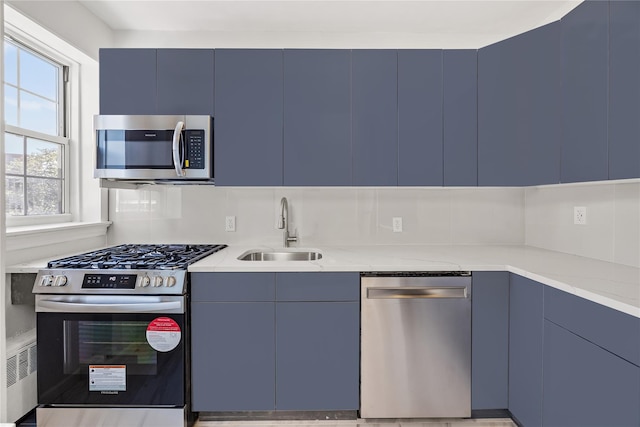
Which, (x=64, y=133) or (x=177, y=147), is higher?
(x=64, y=133)

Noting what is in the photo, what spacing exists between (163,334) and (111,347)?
11.0 inches

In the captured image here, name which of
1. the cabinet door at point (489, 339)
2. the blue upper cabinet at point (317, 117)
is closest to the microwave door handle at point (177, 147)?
the blue upper cabinet at point (317, 117)

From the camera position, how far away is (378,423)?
2.11 m

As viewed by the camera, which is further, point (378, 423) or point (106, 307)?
point (378, 423)

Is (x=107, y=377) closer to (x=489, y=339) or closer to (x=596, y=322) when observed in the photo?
(x=489, y=339)

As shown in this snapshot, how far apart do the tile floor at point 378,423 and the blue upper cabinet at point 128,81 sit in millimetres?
1900

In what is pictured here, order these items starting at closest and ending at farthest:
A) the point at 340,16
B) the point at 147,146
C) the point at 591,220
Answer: the point at 591,220 → the point at 147,146 → the point at 340,16

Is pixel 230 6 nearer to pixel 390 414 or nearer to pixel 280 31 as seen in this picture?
pixel 280 31

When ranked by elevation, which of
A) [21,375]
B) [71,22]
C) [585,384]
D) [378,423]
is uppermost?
[71,22]

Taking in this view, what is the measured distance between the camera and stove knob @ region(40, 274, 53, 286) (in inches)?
75.6

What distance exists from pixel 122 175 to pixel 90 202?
635mm

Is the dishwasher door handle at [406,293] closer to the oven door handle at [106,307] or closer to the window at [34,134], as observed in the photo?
the oven door handle at [106,307]

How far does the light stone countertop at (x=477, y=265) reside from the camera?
1469mm

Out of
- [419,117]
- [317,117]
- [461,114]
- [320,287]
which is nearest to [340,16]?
[317,117]
